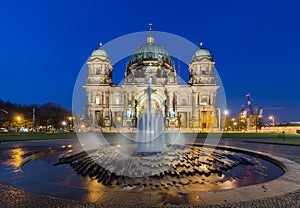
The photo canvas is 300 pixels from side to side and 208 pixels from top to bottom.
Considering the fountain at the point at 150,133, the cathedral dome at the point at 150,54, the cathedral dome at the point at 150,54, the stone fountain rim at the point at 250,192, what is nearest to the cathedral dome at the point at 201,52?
the cathedral dome at the point at 150,54

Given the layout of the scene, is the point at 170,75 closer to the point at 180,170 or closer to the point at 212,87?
the point at 212,87

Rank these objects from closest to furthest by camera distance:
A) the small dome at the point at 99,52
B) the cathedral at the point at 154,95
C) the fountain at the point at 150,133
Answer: the fountain at the point at 150,133, the cathedral at the point at 154,95, the small dome at the point at 99,52

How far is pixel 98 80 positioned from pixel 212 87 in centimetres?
4134

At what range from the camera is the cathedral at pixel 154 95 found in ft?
291

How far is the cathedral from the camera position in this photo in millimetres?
88750

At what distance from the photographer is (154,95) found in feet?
295

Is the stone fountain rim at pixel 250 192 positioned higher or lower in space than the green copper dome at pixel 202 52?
lower

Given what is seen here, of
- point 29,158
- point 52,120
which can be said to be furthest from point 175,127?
point 29,158

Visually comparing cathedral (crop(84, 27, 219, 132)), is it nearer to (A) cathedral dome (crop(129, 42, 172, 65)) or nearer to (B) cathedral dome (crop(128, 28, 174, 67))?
(B) cathedral dome (crop(128, 28, 174, 67))

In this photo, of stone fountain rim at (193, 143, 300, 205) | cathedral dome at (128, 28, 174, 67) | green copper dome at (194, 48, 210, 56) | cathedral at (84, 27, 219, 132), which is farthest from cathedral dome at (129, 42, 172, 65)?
stone fountain rim at (193, 143, 300, 205)

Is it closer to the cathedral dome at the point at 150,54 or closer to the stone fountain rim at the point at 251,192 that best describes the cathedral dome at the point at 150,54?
the cathedral dome at the point at 150,54

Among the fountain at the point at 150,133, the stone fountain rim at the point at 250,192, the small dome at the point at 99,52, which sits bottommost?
the stone fountain rim at the point at 250,192

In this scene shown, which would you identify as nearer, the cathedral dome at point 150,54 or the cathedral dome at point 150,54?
the cathedral dome at point 150,54

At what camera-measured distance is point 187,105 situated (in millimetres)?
91500
